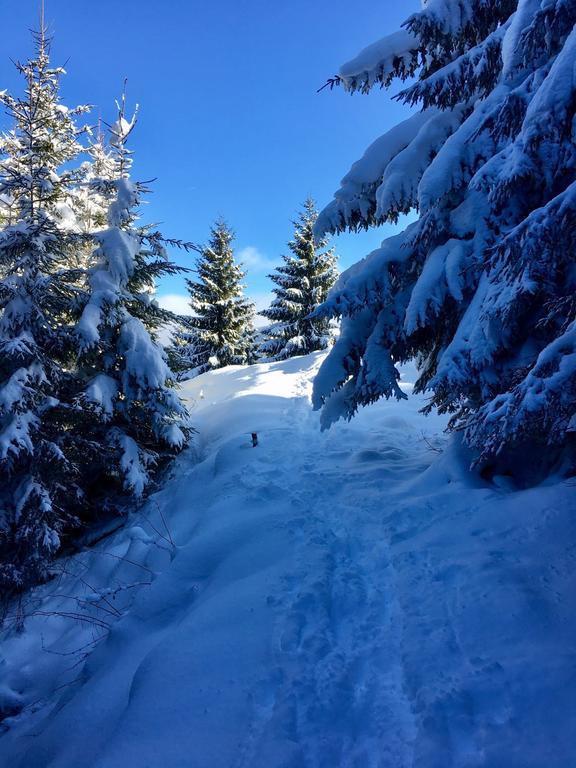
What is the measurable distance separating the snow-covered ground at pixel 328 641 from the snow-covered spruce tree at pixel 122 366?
2.73m

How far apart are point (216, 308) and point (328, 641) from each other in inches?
819

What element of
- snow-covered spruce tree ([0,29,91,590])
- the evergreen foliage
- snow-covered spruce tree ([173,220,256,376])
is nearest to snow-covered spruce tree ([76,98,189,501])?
the evergreen foliage

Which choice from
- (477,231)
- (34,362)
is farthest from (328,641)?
(34,362)

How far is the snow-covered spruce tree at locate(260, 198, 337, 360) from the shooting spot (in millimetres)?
22047

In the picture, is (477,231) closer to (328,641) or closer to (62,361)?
(328,641)

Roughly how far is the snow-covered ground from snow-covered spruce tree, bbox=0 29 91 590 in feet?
4.71

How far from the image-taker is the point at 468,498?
4.39 metres

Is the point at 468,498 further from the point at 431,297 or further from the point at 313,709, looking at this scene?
the point at 313,709

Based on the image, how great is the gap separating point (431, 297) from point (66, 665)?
5884mm

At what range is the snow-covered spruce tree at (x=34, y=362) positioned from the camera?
6.47 meters

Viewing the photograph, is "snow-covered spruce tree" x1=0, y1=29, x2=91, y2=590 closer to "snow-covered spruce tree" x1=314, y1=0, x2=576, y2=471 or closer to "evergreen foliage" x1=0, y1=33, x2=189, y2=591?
"evergreen foliage" x1=0, y1=33, x2=189, y2=591

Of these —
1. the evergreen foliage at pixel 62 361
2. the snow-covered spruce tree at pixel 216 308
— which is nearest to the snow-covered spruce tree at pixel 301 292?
the snow-covered spruce tree at pixel 216 308

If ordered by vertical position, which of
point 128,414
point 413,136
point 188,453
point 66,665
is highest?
point 413,136

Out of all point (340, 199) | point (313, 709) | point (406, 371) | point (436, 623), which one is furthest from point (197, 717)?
point (406, 371)
